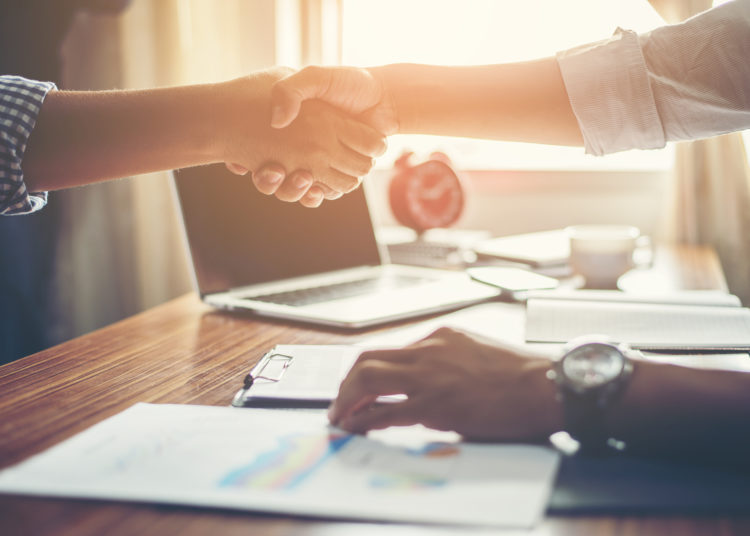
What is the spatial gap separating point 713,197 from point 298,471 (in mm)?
1693

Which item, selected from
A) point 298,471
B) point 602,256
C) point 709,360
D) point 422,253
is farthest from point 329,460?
point 422,253

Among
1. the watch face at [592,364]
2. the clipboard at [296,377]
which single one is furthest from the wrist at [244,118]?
the watch face at [592,364]

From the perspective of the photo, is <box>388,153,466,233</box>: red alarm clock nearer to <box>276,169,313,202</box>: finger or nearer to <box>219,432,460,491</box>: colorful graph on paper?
<box>276,169,313,202</box>: finger

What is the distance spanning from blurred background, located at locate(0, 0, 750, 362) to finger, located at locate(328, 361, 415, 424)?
1.41 m

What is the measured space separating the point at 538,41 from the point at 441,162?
2.40 feet

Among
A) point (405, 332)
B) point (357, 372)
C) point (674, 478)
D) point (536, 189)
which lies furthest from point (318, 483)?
point (536, 189)

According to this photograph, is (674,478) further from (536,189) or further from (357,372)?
(536,189)

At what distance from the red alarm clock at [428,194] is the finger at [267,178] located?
616 millimetres

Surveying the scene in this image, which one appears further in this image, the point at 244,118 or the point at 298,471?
the point at 244,118

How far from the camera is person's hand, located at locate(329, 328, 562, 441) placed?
55 centimetres

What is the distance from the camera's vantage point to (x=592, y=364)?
563mm

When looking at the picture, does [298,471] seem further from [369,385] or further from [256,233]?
[256,233]

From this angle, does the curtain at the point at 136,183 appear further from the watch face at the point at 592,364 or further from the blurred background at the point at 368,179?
the watch face at the point at 592,364

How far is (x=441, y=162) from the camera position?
174 centimetres
